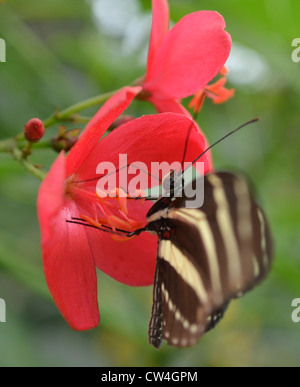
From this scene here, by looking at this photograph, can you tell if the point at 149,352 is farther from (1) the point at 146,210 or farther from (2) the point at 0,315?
(1) the point at 146,210

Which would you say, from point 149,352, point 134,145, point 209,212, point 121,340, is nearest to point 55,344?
point 121,340

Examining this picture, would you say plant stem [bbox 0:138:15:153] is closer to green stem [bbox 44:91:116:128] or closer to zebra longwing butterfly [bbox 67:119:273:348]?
green stem [bbox 44:91:116:128]

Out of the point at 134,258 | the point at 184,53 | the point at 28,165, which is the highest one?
the point at 184,53

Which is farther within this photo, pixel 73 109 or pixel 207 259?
pixel 73 109

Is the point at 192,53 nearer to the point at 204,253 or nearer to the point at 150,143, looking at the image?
the point at 150,143

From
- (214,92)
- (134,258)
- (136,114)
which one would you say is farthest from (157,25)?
(136,114)
